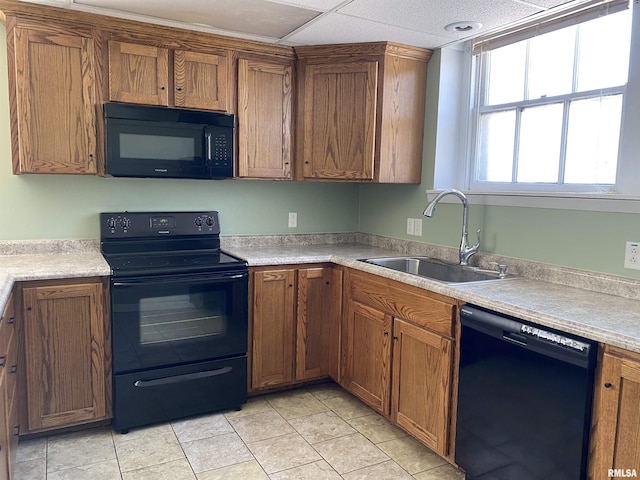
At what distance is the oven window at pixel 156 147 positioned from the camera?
2.72 metres

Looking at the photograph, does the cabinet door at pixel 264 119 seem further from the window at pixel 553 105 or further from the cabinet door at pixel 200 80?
the window at pixel 553 105

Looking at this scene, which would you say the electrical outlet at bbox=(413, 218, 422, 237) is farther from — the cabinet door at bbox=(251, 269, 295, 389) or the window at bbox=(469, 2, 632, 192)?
the cabinet door at bbox=(251, 269, 295, 389)

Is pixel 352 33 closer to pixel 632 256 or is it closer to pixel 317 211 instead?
pixel 317 211

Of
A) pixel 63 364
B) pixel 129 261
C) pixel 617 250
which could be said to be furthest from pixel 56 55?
pixel 617 250

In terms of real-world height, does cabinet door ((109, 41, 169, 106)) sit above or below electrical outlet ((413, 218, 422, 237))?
above

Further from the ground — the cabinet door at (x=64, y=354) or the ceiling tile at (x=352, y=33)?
the ceiling tile at (x=352, y=33)

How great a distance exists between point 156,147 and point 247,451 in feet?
5.49

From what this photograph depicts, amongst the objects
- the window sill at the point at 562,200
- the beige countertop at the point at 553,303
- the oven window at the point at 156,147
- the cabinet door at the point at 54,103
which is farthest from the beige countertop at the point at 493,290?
the oven window at the point at 156,147

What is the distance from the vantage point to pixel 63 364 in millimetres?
2506

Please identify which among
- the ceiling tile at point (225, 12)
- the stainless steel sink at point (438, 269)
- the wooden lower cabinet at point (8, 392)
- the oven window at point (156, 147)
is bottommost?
the wooden lower cabinet at point (8, 392)

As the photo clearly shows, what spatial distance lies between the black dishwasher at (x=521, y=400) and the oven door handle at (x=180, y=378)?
1.32 metres

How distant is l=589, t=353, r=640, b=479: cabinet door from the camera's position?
1537 mm

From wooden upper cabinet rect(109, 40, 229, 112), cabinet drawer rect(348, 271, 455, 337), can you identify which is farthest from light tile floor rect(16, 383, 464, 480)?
wooden upper cabinet rect(109, 40, 229, 112)

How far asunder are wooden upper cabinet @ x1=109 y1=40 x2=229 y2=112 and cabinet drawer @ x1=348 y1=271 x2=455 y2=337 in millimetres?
1312
